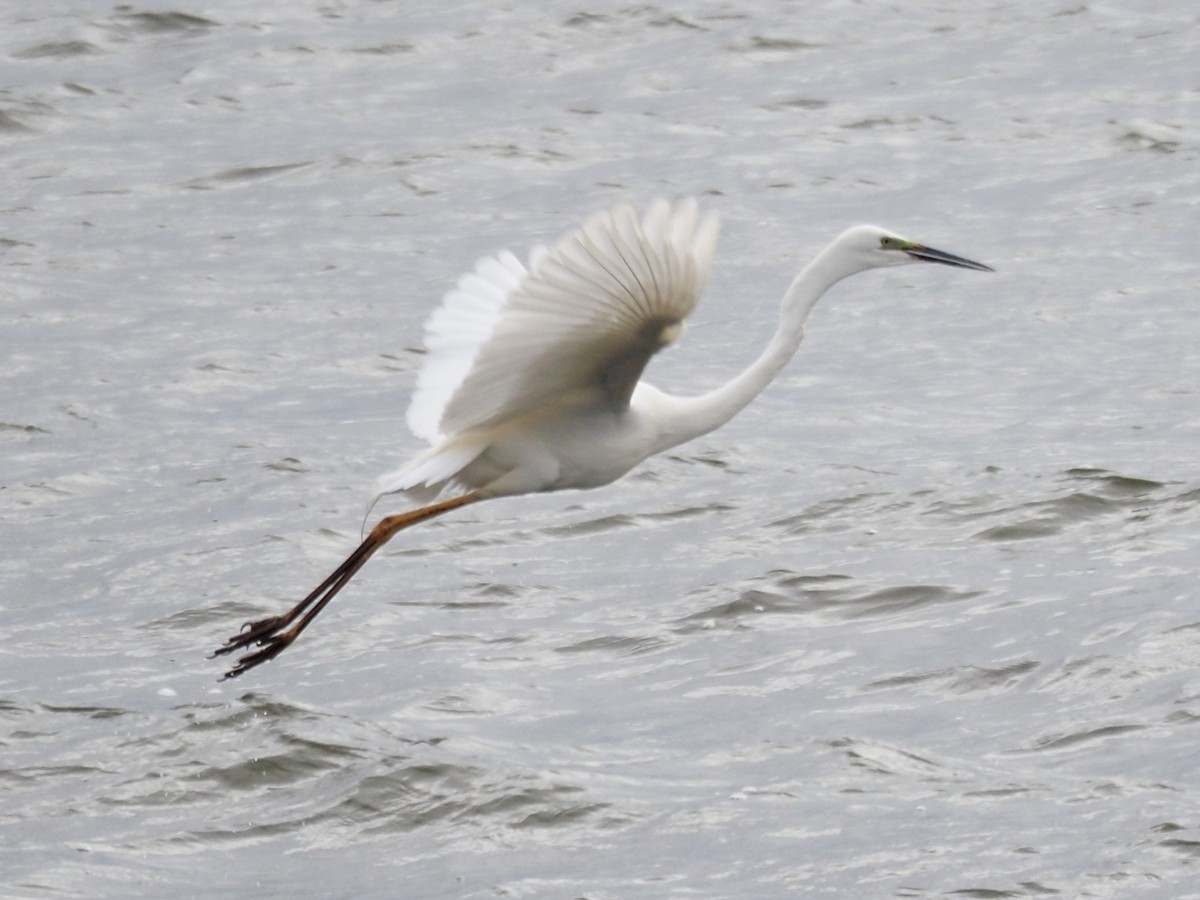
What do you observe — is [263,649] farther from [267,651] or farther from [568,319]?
[568,319]

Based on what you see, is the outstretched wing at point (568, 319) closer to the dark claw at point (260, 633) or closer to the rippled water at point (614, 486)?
the dark claw at point (260, 633)

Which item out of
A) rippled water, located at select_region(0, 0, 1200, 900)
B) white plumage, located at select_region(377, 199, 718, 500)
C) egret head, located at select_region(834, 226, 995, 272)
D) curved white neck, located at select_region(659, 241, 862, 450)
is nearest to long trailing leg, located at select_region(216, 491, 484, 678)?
white plumage, located at select_region(377, 199, 718, 500)

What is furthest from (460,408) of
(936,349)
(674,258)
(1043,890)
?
(936,349)

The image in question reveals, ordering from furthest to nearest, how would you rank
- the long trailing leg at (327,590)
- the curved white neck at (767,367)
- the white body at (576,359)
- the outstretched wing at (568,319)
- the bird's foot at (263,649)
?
the bird's foot at (263,649) < the long trailing leg at (327,590) < the curved white neck at (767,367) < the white body at (576,359) < the outstretched wing at (568,319)

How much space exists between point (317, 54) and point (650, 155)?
3.90m

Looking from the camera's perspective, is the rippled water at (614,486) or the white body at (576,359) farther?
the rippled water at (614,486)

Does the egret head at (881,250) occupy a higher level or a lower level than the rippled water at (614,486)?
higher

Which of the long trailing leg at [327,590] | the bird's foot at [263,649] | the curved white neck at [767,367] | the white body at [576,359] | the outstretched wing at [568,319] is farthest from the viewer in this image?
the bird's foot at [263,649]

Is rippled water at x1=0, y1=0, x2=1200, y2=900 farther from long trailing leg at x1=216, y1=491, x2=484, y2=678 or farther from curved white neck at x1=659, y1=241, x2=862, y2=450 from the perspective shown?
curved white neck at x1=659, y1=241, x2=862, y2=450

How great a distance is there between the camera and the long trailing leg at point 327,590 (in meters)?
8.09

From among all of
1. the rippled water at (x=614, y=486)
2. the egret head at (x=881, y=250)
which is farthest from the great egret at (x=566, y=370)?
the rippled water at (x=614, y=486)

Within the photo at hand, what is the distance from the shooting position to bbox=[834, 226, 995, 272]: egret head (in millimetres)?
7836

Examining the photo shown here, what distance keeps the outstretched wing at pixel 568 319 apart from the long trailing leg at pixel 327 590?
10.5 inches

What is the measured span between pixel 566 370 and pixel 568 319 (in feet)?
1.79
